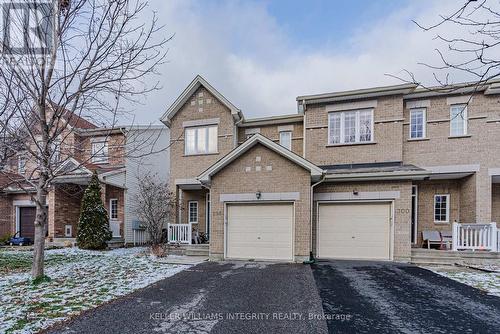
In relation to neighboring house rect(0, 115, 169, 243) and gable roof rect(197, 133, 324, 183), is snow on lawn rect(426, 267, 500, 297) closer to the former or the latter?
gable roof rect(197, 133, 324, 183)

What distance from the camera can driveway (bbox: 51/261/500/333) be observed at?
4859mm

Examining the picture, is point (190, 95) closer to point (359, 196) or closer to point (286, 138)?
point (286, 138)

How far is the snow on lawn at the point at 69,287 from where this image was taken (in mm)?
5236

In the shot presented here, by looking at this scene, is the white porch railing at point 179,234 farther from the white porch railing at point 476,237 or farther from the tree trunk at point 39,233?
the white porch railing at point 476,237

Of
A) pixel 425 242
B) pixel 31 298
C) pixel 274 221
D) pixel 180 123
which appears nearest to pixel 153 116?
pixel 180 123

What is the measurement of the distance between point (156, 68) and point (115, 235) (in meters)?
12.7

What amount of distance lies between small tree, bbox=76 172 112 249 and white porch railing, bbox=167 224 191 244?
12.7 feet

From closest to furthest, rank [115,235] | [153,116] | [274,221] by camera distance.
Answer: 1. [274,221]
2. [153,116]
3. [115,235]

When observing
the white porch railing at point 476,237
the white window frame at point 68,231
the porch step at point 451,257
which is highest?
the white porch railing at point 476,237

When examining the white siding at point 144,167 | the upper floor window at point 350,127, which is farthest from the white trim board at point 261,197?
the white siding at point 144,167

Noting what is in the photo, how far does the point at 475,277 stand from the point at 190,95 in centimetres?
1449

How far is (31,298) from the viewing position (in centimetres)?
634

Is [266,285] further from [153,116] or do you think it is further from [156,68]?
[153,116]

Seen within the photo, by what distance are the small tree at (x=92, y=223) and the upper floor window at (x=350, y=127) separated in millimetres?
12560
